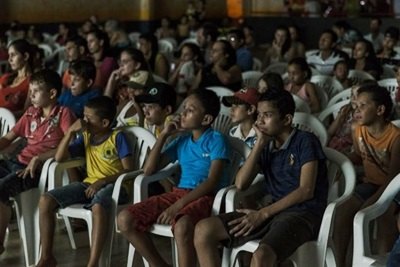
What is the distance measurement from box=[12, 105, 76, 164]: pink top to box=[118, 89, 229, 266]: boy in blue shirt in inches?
27.0

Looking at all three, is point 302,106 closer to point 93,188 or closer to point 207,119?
point 207,119

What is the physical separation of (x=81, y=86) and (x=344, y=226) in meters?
1.99

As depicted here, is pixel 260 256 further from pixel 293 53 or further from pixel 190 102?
pixel 293 53

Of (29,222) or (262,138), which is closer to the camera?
(262,138)

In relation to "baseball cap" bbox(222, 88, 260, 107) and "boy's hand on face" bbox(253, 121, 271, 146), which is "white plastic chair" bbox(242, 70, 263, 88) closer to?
"baseball cap" bbox(222, 88, 260, 107)

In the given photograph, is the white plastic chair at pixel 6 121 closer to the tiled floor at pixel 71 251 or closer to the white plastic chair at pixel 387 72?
the tiled floor at pixel 71 251

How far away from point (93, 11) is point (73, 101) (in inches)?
323

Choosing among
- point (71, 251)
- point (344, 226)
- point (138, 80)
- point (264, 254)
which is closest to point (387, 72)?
point (138, 80)

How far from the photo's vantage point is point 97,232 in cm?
359

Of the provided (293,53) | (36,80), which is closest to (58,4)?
(293,53)

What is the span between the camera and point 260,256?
293cm

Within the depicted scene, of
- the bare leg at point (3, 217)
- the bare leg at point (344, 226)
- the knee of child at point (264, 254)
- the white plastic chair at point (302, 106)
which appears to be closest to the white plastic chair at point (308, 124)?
the white plastic chair at point (302, 106)

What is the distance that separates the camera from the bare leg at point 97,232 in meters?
3.59

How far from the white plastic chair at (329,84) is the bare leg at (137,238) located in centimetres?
261
